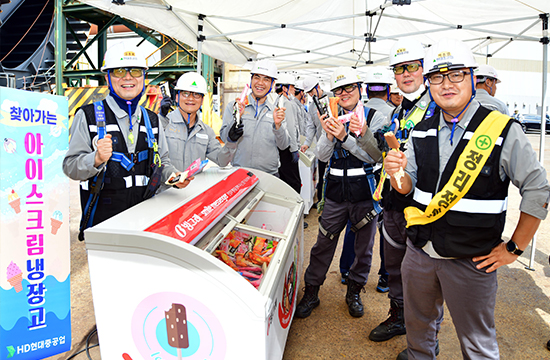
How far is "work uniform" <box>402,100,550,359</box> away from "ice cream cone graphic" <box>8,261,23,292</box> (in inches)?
89.1

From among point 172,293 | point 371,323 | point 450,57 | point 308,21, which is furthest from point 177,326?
point 308,21

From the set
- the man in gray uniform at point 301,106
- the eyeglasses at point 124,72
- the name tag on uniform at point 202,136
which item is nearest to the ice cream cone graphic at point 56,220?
the eyeglasses at point 124,72

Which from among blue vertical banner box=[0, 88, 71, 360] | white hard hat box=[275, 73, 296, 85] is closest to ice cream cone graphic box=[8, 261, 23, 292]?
blue vertical banner box=[0, 88, 71, 360]

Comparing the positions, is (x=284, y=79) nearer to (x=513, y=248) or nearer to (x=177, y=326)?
(x=513, y=248)

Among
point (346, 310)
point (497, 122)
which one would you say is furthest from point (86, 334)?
point (497, 122)

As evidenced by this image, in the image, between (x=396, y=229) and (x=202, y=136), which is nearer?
(x=396, y=229)

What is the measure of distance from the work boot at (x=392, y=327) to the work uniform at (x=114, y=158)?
6.88 ft

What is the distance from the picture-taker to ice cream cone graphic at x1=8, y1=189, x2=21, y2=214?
6.62ft

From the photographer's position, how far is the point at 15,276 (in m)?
2.07

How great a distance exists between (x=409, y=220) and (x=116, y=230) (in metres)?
1.50

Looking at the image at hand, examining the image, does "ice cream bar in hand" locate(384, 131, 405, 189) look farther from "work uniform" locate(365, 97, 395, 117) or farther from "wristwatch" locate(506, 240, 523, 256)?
"work uniform" locate(365, 97, 395, 117)

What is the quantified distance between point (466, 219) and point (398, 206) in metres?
0.98

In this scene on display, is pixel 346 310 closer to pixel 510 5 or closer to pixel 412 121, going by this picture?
pixel 412 121

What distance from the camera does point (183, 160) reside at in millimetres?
3305
